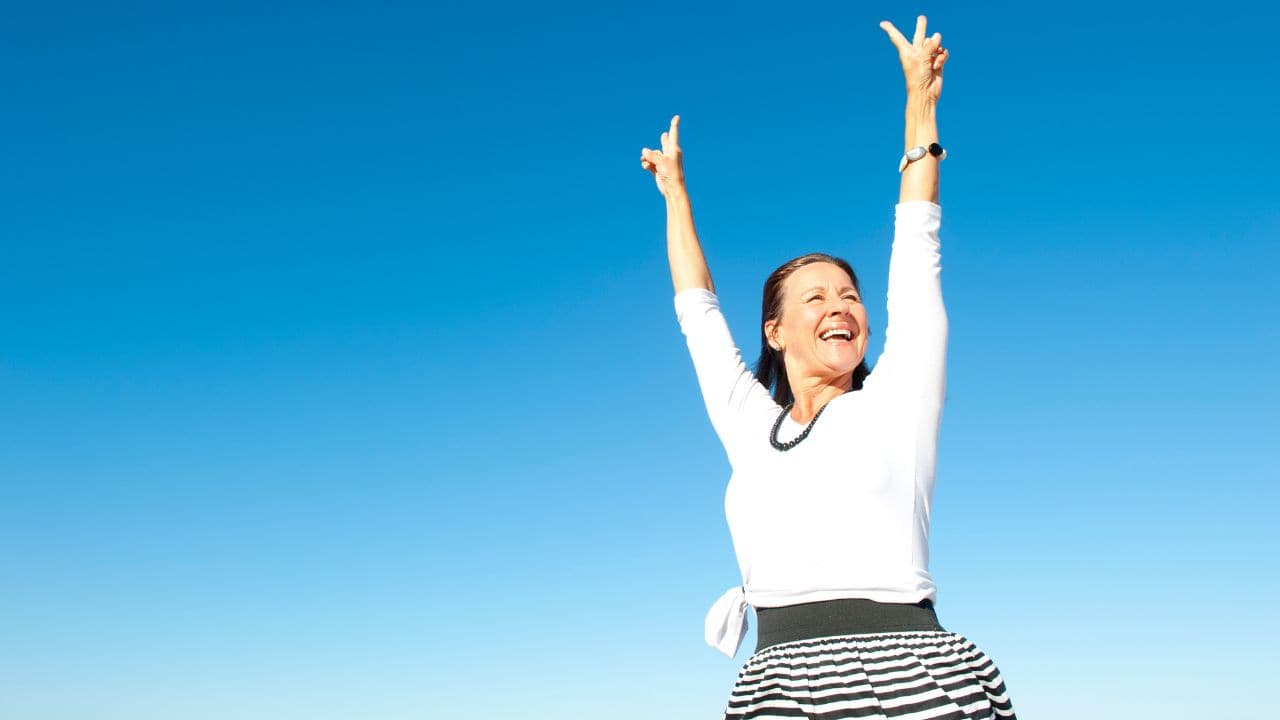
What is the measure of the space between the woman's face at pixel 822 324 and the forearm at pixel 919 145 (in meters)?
0.55

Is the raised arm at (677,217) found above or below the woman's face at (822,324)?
above

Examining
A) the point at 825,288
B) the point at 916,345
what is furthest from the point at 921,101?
the point at 916,345

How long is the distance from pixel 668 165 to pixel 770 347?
4.55ft

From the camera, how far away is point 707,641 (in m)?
4.79

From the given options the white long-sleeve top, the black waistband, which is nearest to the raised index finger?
the white long-sleeve top

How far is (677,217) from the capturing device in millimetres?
6027

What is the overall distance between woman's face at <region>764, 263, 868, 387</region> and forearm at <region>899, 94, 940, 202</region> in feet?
1.80

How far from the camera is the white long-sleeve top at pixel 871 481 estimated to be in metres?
4.16

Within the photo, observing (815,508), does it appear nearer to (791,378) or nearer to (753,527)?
(753,527)

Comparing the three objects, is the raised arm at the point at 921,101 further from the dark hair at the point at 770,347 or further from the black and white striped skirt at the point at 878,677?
the black and white striped skirt at the point at 878,677

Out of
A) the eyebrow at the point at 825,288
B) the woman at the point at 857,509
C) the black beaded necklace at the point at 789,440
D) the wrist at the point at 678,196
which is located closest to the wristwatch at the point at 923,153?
the woman at the point at 857,509

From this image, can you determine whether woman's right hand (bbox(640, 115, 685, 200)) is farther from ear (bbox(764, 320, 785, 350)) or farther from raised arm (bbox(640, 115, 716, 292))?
ear (bbox(764, 320, 785, 350))

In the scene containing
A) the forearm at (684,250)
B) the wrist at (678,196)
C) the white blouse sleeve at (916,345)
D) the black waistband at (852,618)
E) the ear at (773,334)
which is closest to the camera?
the black waistband at (852,618)

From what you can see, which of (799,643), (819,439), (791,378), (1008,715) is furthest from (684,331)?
(1008,715)
